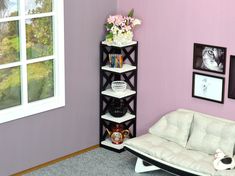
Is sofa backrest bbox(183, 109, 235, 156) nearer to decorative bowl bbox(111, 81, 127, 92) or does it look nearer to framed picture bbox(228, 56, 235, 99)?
framed picture bbox(228, 56, 235, 99)

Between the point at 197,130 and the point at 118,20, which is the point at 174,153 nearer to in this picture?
the point at 197,130

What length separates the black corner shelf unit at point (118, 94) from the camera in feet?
19.5

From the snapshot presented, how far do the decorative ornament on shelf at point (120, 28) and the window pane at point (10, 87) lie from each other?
107cm

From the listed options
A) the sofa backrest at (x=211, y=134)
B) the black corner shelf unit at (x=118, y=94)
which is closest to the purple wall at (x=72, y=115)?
the black corner shelf unit at (x=118, y=94)

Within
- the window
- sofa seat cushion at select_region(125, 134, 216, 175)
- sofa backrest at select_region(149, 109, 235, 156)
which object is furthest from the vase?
sofa seat cushion at select_region(125, 134, 216, 175)

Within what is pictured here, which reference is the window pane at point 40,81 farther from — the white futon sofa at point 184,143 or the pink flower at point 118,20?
the white futon sofa at point 184,143

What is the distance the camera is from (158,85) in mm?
5859

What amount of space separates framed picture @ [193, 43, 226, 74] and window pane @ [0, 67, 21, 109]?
67.1 inches

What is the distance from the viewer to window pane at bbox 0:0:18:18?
504 cm

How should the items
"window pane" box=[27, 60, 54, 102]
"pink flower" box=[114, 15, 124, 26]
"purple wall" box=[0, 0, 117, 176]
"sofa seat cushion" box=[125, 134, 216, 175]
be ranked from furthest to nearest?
"pink flower" box=[114, 15, 124, 26], "window pane" box=[27, 60, 54, 102], "purple wall" box=[0, 0, 117, 176], "sofa seat cushion" box=[125, 134, 216, 175]

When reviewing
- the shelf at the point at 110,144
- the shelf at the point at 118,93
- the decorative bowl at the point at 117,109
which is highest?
the shelf at the point at 118,93

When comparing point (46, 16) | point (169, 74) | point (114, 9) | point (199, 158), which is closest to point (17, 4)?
point (46, 16)

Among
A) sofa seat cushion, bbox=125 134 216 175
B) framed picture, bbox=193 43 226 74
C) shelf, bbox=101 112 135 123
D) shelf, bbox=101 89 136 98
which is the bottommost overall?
sofa seat cushion, bbox=125 134 216 175

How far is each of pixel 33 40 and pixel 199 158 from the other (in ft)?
6.24
